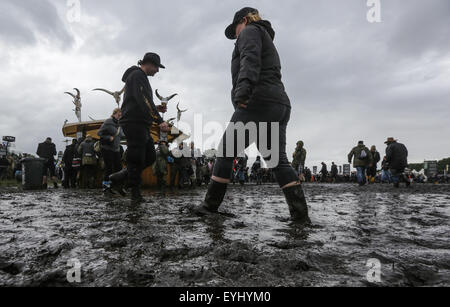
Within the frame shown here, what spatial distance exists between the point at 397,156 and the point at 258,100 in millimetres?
10391

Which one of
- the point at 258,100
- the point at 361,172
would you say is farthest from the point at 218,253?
the point at 361,172

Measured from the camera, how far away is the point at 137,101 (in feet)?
12.5

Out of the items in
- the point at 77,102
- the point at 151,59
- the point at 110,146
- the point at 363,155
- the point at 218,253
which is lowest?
the point at 218,253

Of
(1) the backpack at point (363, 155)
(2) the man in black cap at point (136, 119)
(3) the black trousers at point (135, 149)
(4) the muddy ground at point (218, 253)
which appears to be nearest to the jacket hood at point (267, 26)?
(2) the man in black cap at point (136, 119)

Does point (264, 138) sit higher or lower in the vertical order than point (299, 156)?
lower

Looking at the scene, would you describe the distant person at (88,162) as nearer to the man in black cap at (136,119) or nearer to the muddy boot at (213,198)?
the man in black cap at (136,119)

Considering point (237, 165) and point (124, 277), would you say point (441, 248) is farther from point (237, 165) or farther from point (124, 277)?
point (237, 165)

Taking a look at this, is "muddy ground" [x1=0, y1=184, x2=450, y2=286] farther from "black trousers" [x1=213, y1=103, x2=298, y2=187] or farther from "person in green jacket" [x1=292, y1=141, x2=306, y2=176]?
"person in green jacket" [x1=292, y1=141, x2=306, y2=176]

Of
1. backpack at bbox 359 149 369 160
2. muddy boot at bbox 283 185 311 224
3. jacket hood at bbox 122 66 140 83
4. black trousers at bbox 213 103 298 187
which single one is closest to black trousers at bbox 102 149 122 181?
jacket hood at bbox 122 66 140 83

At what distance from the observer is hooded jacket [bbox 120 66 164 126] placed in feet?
12.6

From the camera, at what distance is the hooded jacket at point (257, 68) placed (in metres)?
2.49

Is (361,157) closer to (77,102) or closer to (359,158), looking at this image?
(359,158)

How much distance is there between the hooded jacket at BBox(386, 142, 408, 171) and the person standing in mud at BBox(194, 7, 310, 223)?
10.0 m
